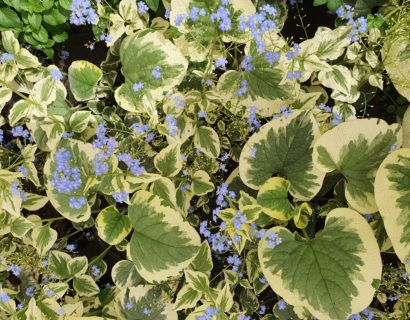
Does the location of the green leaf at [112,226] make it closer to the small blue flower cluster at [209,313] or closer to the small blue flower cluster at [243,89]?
the small blue flower cluster at [209,313]

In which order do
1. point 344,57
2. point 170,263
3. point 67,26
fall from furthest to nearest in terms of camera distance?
1. point 67,26
2. point 344,57
3. point 170,263

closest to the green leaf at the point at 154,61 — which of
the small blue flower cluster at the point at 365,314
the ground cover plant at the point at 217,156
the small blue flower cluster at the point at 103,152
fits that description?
the ground cover plant at the point at 217,156

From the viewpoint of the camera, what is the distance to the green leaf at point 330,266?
4.83 feet

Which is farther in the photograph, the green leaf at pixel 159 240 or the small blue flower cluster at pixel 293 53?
the green leaf at pixel 159 240

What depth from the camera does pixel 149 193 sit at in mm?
1619

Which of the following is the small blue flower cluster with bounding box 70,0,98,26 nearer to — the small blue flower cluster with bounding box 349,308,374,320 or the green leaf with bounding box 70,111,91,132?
the green leaf with bounding box 70,111,91,132

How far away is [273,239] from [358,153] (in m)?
0.39

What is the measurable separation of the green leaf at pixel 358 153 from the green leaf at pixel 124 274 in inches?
33.4

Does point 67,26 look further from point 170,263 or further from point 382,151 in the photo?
point 382,151

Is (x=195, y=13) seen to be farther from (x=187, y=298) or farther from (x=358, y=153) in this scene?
(x=187, y=298)

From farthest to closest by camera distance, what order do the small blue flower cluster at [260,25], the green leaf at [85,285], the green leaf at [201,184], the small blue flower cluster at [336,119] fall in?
the green leaf at [85,285] → the green leaf at [201,184] → the small blue flower cluster at [336,119] → the small blue flower cluster at [260,25]

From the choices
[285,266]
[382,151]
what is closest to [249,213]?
[285,266]

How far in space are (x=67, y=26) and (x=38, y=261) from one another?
96 centimetres

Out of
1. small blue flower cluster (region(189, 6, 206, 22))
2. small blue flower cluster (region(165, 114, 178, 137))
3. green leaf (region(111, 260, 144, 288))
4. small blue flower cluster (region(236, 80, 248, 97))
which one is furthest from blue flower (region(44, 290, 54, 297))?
small blue flower cluster (region(189, 6, 206, 22))
